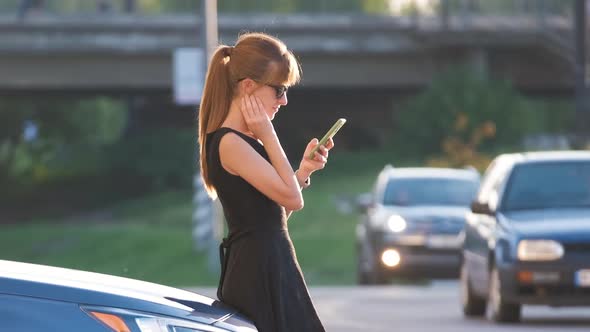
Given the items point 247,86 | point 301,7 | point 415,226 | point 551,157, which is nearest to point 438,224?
point 415,226

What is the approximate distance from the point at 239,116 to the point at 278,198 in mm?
368

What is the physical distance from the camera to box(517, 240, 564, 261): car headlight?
1554 centimetres

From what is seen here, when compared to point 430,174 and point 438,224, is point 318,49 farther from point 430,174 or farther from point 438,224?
point 438,224

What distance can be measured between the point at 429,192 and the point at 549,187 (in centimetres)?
943

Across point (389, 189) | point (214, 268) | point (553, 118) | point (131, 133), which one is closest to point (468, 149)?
point (214, 268)

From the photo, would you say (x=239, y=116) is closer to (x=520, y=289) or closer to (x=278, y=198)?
(x=278, y=198)

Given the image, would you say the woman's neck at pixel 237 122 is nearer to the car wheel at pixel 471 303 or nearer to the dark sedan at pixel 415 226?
the car wheel at pixel 471 303

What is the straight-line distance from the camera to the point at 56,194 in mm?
79812

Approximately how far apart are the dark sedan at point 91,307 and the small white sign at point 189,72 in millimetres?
21593

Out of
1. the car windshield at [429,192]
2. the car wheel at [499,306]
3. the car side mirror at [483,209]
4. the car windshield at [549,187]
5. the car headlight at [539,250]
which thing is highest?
the car windshield at [429,192]

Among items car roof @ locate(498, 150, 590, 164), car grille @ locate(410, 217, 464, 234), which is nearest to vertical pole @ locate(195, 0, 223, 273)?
car grille @ locate(410, 217, 464, 234)

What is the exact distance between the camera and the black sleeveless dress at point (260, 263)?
6.41 meters

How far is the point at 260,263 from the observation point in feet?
21.2

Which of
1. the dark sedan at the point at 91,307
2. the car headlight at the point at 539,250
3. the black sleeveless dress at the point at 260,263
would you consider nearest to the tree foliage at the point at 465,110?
the car headlight at the point at 539,250
